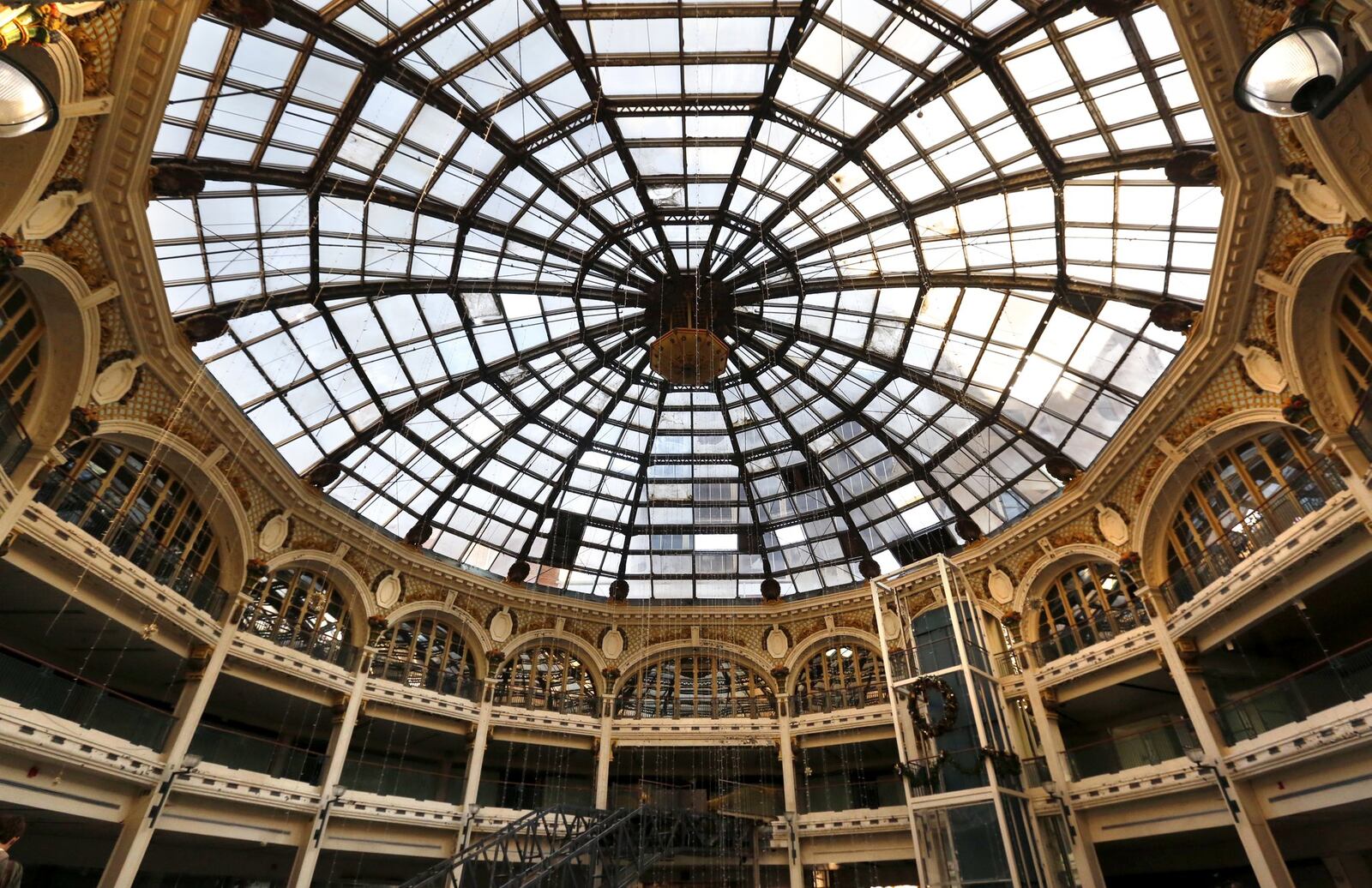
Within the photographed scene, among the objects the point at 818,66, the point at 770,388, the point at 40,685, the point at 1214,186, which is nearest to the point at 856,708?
the point at 770,388

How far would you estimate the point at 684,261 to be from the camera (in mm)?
21719

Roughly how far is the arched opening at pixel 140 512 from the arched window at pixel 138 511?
0.06ft

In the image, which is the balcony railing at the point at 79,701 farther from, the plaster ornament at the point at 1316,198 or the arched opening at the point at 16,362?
the plaster ornament at the point at 1316,198

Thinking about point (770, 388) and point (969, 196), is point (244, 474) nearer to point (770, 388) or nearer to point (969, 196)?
point (770, 388)

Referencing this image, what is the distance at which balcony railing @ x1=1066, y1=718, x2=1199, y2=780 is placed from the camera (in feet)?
63.5

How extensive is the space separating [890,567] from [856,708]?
5.51 meters

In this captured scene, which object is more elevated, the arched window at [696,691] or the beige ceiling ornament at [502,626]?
the beige ceiling ornament at [502,626]

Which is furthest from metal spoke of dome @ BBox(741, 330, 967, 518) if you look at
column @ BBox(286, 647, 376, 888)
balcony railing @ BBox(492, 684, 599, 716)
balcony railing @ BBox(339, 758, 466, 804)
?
balcony railing @ BBox(339, 758, 466, 804)

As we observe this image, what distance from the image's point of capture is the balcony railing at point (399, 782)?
22938mm

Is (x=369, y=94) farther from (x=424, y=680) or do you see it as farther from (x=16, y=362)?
(x=424, y=680)

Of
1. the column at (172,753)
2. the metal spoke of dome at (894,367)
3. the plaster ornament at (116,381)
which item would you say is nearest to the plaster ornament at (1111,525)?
the metal spoke of dome at (894,367)

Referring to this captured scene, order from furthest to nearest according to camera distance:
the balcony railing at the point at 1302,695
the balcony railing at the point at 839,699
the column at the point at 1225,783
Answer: the balcony railing at the point at 839,699, the column at the point at 1225,783, the balcony railing at the point at 1302,695

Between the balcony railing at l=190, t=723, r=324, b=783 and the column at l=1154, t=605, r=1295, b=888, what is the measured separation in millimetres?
25227

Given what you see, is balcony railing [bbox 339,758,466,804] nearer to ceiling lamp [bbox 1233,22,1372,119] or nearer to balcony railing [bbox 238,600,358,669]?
balcony railing [bbox 238,600,358,669]
